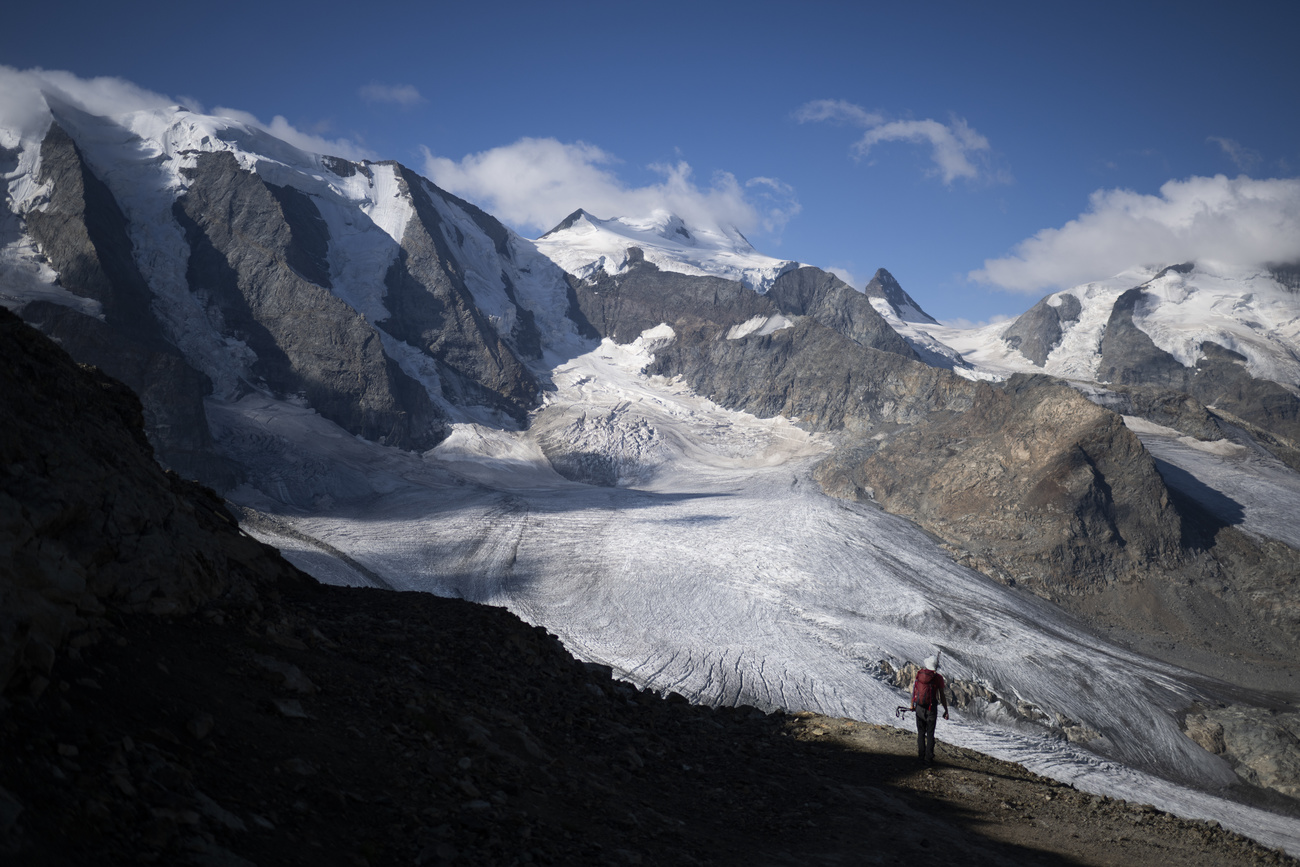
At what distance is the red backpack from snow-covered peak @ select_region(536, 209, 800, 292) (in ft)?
461

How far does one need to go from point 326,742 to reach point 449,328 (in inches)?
4288

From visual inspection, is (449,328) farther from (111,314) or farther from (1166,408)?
(1166,408)

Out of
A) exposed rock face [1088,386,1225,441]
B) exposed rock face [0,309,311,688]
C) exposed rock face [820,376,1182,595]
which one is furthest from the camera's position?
exposed rock face [1088,386,1225,441]

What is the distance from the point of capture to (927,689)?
12641 millimetres

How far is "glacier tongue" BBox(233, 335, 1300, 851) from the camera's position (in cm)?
3578

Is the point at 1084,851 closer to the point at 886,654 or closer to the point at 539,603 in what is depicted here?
the point at 886,654

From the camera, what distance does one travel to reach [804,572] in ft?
170

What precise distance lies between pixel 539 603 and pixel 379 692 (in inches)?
1552

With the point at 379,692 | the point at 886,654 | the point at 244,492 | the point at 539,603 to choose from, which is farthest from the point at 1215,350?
the point at 379,692

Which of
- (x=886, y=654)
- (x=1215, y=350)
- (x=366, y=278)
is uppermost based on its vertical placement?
(x=1215, y=350)

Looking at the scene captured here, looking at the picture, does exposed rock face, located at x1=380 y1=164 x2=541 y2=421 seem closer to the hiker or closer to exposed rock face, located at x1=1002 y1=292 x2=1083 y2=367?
the hiker

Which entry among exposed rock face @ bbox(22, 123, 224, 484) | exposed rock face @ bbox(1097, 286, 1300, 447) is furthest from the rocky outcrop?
exposed rock face @ bbox(22, 123, 224, 484)

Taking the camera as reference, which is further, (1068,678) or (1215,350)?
(1215,350)

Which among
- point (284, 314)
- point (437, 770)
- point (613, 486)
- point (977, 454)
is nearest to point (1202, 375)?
point (977, 454)
